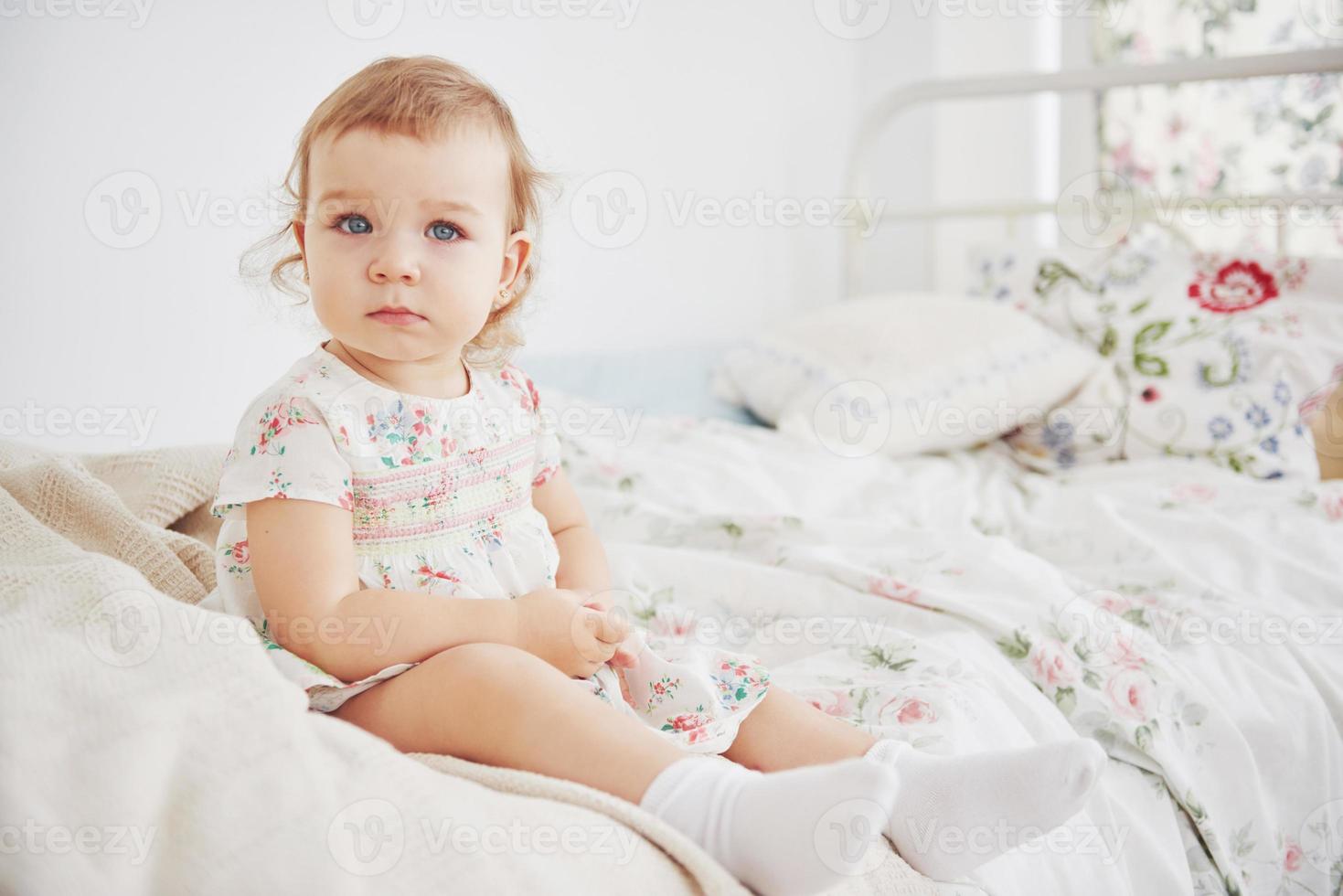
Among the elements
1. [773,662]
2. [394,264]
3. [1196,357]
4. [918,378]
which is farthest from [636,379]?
[394,264]

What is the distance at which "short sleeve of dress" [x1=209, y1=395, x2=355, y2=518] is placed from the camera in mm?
751

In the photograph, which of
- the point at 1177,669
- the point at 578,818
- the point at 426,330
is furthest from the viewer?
the point at 1177,669

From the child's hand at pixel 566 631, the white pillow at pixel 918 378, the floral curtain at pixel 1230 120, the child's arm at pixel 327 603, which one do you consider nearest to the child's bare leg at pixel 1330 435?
the white pillow at pixel 918 378

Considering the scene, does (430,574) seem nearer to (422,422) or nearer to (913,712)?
(422,422)

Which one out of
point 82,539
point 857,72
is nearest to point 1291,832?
point 82,539

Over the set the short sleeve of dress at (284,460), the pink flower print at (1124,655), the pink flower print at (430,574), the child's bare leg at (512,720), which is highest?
the short sleeve of dress at (284,460)

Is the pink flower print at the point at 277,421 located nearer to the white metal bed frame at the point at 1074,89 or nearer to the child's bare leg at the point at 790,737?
the child's bare leg at the point at 790,737

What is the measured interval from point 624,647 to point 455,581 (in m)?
0.13

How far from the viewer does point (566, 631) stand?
79 centimetres

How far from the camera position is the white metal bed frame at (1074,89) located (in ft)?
6.13

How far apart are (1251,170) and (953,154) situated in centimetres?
65

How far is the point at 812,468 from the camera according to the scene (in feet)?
5.12

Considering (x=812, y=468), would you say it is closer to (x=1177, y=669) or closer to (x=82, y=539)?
(x=1177, y=669)

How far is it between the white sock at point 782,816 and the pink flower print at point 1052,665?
1.35ft
